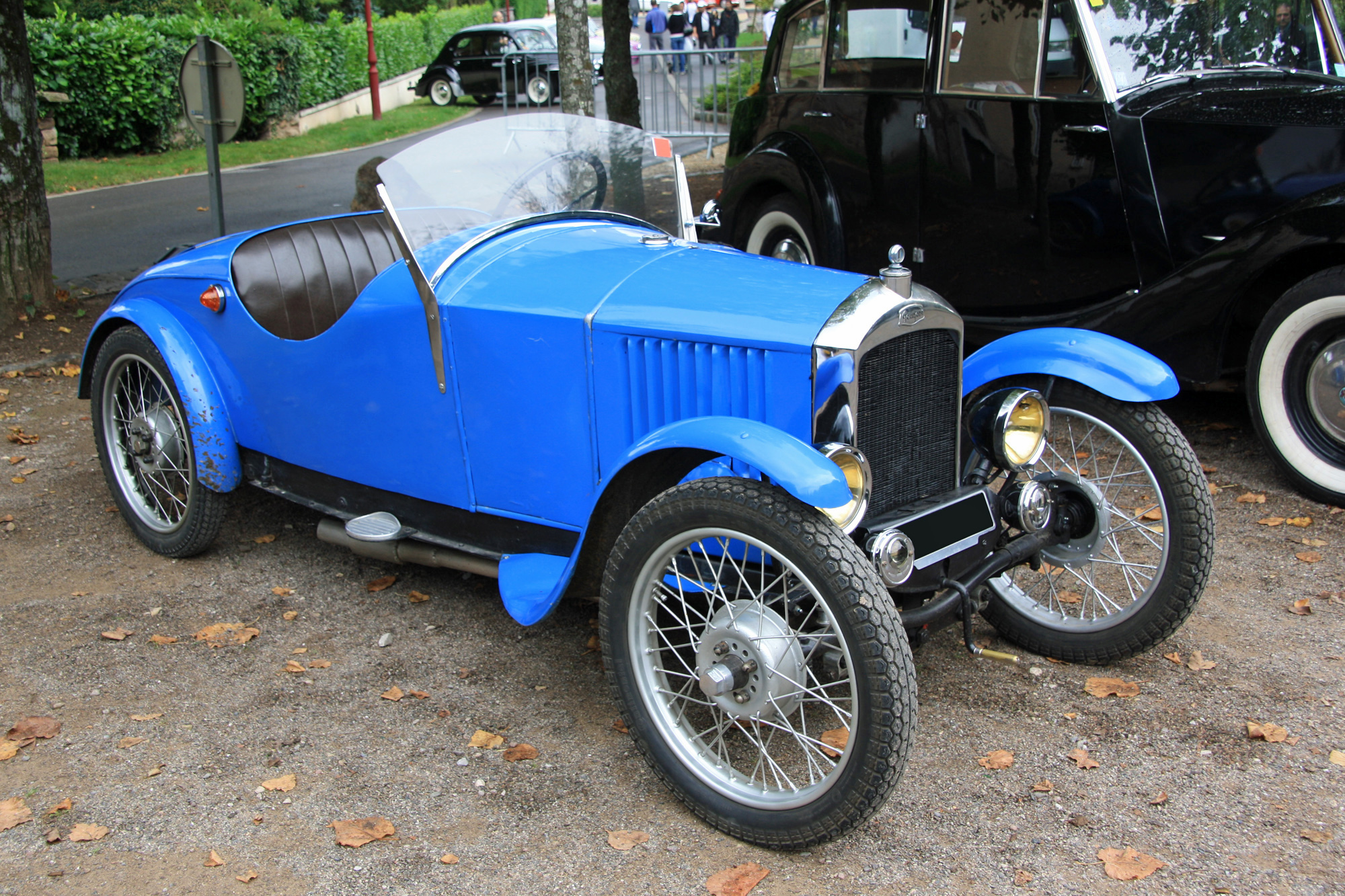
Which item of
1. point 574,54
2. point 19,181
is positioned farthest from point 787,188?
point 19,181

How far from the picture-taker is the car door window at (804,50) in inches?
250

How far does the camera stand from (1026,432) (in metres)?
3.22

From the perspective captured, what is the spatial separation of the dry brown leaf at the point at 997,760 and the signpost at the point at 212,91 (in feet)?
17.1

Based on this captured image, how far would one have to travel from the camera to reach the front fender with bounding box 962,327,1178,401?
314 centimetres

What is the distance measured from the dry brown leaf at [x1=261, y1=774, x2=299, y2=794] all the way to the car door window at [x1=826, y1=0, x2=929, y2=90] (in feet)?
14.9

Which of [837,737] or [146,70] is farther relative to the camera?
[146,70]

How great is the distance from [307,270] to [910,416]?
2.50m

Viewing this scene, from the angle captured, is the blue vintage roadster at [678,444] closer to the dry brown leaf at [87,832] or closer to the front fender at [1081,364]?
the front fender at [1081,364]

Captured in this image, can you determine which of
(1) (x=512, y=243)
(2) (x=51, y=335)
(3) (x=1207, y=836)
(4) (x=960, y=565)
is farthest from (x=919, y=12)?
(2) (x=51, y=335)

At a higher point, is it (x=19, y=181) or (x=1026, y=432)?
(x=19, y=181)

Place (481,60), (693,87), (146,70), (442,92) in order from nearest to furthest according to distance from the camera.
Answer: (693,87) → (146,70) → (481,60) → (442,92)

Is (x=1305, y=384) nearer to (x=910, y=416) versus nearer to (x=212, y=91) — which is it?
(x=910, y=416)

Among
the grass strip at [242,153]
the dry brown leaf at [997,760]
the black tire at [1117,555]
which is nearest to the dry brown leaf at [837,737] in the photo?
the dry brown leaf at [997,760]

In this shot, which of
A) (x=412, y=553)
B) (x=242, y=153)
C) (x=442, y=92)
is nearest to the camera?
(x=412, y=553)
